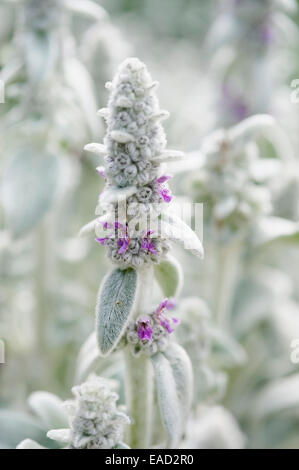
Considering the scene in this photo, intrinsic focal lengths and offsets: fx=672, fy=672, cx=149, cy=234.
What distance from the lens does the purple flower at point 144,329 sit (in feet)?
4.00

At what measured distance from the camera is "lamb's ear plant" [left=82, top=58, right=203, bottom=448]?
3.54 feet

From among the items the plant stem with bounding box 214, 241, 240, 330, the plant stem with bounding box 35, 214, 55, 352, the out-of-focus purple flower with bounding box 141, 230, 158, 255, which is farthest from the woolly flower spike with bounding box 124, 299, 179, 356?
the plant stem with bounding box 35, 214, 55, 352

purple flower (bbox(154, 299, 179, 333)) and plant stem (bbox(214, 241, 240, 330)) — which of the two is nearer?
purple flower (bbox(154, 299, 179, 333))

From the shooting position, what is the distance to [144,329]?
48.3 inches

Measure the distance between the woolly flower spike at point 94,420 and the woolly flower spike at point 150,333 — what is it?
0.09m

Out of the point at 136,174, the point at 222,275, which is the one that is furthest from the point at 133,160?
the point at 222,275

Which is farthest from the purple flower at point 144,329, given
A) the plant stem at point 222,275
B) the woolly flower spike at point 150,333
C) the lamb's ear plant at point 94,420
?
the plant stem at point 222,275

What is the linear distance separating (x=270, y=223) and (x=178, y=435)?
84cm

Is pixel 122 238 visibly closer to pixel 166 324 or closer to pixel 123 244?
pixel 123 244

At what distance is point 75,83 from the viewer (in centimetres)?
193

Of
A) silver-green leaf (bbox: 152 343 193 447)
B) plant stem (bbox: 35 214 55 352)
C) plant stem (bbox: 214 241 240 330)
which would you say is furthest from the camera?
plant stem (bbox: 35 214 55 352)

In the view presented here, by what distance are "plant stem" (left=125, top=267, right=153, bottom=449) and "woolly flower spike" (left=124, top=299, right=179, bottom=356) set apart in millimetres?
24

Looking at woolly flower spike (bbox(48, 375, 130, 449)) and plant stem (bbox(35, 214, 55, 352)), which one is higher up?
plant stem (bbox(35, 214, 55, 352))

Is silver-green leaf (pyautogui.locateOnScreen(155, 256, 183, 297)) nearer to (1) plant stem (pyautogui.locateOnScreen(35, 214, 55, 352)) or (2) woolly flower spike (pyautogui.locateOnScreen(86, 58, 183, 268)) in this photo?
(2) woolly flower spike (pyautogui.locateOnScreen(86, 58, 183, 268))
